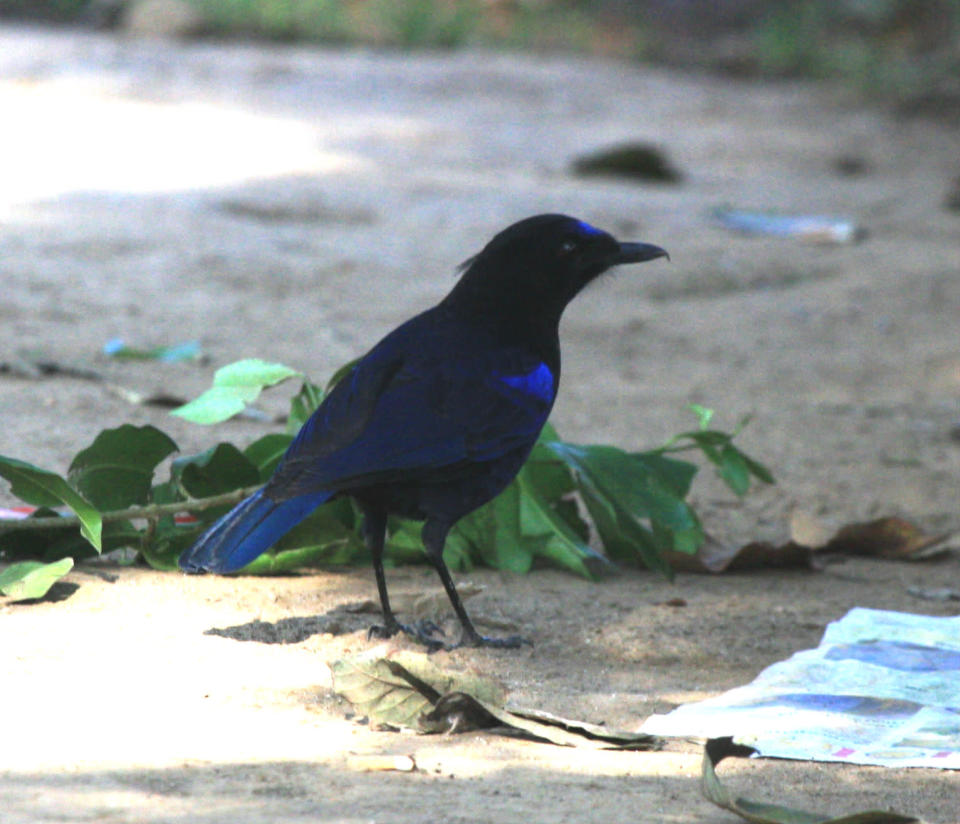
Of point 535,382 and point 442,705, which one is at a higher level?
point 535,382

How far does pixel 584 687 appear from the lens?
3.06m

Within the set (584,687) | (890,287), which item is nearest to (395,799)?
(584,687)

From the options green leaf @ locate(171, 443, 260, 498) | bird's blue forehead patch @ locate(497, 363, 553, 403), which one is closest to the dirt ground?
green leaf @ locate(171, 443, 260, 498)

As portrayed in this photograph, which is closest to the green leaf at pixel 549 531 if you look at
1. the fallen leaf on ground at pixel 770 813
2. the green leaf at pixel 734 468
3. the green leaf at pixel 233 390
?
the green leaf at pixel 734 468

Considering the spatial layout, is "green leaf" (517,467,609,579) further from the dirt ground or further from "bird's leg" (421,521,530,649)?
"bird's leg" (421,521,530,649)

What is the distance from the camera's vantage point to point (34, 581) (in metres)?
3.16

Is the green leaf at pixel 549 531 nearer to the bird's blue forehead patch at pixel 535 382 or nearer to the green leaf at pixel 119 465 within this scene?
the bird's blue forehead patch at pixel 535 382

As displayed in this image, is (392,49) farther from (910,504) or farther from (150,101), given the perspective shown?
(910,504)

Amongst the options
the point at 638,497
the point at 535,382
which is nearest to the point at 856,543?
the point at 638,497

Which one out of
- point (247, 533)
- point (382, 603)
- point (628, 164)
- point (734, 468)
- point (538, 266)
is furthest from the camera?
point (628, 164)

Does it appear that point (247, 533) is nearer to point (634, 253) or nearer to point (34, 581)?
point (34, 581)

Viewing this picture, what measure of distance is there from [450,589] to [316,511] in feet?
1.79

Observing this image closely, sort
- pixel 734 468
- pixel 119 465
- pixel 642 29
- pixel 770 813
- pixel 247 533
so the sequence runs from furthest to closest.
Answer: pixel 642 29, pixel 734 468, pixel 119 465, pixel 247 533, pixel 770 813

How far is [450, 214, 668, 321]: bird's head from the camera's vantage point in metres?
3.36
